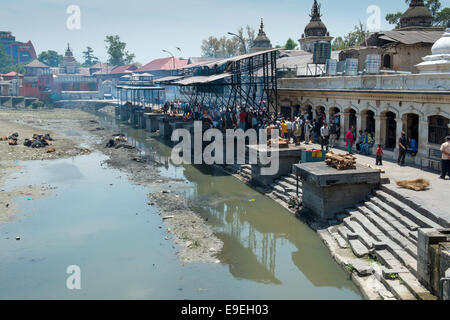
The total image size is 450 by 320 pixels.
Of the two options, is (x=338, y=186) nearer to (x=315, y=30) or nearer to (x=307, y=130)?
(x=307, y=130)

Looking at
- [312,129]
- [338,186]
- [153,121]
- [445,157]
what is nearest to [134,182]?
[312,129]

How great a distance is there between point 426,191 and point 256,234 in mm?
5395

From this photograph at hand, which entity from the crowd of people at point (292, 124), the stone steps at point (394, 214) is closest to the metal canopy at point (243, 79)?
the crowd of people at point (292, 124)

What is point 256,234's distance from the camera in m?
14.6

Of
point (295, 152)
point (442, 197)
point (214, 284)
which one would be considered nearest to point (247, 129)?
point (295, 152)

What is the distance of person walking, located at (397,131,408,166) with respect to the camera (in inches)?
665

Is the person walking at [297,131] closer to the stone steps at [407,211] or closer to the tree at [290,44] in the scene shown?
the stone steps at [407,211]

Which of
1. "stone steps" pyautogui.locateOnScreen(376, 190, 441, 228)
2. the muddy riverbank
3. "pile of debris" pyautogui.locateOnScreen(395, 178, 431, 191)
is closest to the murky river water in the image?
the muddy riverbank

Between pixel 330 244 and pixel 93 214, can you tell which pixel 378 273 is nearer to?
pixel 330 244

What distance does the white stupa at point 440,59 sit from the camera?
16.4 metres

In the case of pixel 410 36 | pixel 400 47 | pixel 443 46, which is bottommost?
pixel 443 46

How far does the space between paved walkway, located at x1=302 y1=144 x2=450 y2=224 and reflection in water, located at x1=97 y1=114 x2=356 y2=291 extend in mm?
2833

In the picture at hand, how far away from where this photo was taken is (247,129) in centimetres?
2500

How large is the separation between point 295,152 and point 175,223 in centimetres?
687
